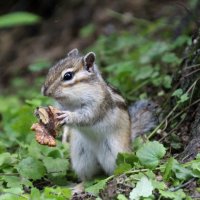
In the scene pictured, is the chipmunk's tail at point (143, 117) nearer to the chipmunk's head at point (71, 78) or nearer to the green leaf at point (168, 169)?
the chipmunk's head at point (71, 78)

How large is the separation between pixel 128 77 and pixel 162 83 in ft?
2.04

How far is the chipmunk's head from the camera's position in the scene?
5094 mm

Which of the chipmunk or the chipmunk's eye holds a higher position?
the chipmunk's eye

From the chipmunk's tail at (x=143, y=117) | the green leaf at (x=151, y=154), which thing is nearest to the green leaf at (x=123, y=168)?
the green leaf at (x=151, y=154)

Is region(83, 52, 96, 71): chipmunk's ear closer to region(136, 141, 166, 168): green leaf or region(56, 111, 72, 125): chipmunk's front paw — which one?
region(56, 111, 72, 125): chipmunk's front paw

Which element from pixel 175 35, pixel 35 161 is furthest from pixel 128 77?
pixel 35 161

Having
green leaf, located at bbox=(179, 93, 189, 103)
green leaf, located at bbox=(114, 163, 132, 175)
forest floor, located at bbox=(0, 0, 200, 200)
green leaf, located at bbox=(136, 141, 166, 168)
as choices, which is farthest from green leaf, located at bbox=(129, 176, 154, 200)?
green leaf, located at bbox=(179, 93, 189, 103)

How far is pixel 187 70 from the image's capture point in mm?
6070

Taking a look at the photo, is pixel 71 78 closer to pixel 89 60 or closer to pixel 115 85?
pixel 89 60

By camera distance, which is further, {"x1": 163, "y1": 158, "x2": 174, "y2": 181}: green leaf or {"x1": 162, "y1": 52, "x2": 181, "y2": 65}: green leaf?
{"x1": 162, "y1": 52, "x2": 181, "y2": 65}: green leaf

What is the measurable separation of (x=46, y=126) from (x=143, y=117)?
1.20m

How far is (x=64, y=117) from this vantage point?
5211 mm

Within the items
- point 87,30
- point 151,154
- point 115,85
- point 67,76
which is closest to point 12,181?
point 67,76

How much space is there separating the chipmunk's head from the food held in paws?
0.47ft
